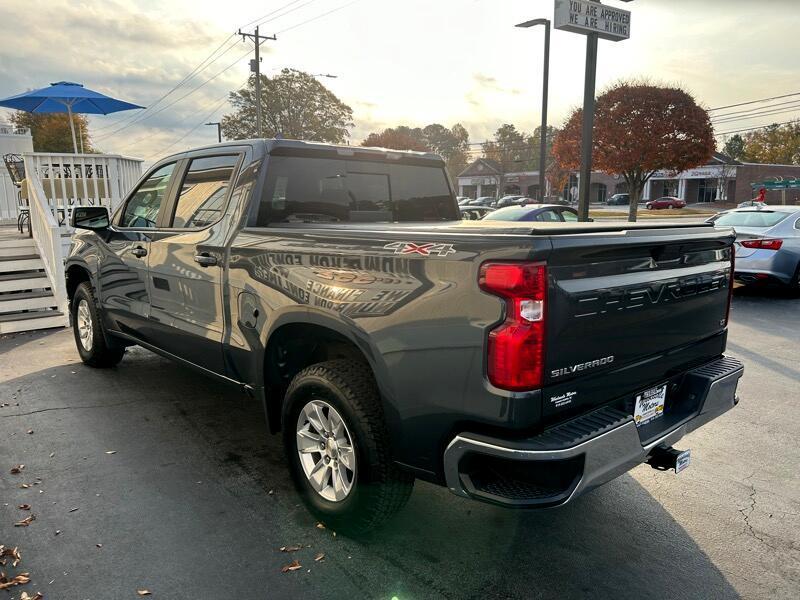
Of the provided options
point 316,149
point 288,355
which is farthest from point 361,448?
point 316,149

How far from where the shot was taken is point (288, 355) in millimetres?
3494

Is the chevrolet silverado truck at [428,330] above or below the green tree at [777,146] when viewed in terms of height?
below

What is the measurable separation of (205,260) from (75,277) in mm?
2944

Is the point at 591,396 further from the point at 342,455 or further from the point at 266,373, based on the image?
the point at 266,373

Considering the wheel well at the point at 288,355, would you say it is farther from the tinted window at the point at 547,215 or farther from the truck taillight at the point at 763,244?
the tinted window at the point at 547,215

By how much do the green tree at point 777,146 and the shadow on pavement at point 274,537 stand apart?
77.4 m

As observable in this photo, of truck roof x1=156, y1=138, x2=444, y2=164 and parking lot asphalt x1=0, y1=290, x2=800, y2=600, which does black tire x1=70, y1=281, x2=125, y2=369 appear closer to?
parking lot asphalt x1=0, y1=290, x2=800, y2=600

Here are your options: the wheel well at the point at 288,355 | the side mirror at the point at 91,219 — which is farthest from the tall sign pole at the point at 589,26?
the wheel well at the point at 288,355

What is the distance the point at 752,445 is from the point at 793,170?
71875mm

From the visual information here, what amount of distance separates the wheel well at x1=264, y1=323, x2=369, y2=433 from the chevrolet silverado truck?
0.04 ft

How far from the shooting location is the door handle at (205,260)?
379 cm

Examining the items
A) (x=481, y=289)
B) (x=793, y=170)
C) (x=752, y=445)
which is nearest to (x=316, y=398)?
(x=481, y=289)

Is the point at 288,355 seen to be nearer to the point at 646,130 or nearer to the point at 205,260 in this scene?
the point at 205,260

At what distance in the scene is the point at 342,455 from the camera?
119 inches
